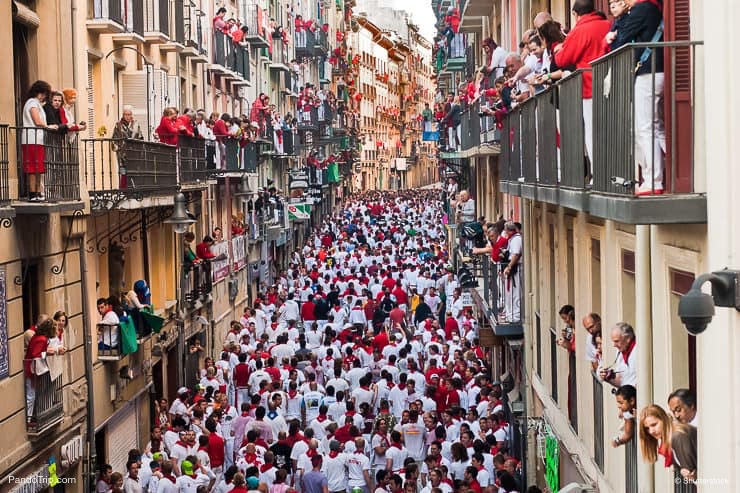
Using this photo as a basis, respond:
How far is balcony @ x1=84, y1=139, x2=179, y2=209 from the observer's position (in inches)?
750

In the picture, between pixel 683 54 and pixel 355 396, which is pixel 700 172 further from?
pixel 355 396

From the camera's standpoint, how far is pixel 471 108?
89.2ft

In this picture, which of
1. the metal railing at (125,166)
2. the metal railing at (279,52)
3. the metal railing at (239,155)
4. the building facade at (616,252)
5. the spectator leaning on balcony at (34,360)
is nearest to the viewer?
the building facade at (616,252)

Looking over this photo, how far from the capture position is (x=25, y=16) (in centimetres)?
1670

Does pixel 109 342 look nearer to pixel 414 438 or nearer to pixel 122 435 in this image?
pixel 122 435

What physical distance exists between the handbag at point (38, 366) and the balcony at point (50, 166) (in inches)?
67.9

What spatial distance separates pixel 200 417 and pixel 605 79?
11.7m

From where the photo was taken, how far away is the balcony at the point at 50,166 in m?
15.7

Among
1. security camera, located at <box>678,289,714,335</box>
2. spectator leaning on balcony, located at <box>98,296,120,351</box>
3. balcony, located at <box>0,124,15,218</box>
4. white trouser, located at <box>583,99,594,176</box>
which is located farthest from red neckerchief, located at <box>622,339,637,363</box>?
spectator leaning on balcony, located at <box>98,296,120,351</box>

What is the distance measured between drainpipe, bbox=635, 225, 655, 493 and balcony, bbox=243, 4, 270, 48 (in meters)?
31.8

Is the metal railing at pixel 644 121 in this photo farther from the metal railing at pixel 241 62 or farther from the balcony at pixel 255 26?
the balcony at pixel 255 26

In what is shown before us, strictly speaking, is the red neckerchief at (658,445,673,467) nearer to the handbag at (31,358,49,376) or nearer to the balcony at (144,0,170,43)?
the handbag at (31,358,49,376)

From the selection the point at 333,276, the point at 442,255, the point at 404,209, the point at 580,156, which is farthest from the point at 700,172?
Answer: the point at 404,209

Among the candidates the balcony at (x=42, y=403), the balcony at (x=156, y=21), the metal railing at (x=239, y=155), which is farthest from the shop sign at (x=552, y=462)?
the metal railing at (x=239, y=155)
